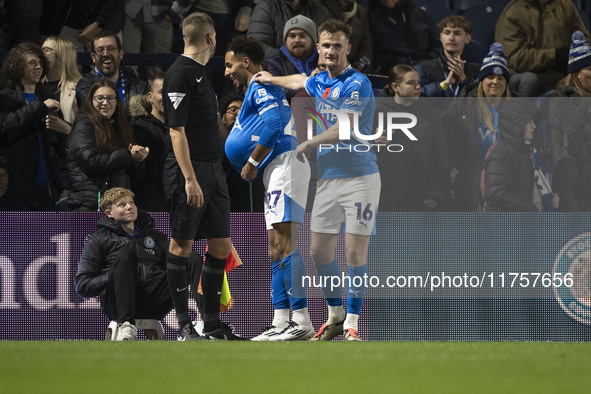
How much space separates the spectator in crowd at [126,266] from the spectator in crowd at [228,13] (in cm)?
160

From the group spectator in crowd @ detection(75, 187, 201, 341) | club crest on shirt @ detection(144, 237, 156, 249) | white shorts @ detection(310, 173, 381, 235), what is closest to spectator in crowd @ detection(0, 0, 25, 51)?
spectator in crowd @ detection(75, 187, 201, 341)

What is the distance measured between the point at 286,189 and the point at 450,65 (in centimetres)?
173

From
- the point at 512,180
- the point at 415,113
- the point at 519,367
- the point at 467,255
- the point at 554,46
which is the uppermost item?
the point at 554,46

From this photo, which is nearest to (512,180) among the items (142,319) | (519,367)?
(519,367)

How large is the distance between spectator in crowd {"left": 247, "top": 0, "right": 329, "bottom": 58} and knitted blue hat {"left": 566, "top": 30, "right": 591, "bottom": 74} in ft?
6.49

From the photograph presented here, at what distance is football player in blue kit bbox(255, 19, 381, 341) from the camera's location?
669cm

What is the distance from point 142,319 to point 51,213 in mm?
1059

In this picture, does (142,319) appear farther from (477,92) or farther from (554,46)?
(554,46)

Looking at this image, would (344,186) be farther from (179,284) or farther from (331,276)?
(179,284)

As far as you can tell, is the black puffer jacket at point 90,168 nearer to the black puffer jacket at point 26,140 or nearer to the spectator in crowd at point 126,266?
the spectator in crowd at point 126,266

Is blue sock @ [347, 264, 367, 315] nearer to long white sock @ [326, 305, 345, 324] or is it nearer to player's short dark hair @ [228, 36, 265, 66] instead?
long white sock @ [326, 305, 345, 324]

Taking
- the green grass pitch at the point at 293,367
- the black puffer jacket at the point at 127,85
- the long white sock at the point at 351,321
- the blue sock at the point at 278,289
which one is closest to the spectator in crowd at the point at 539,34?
the green grass pitch at the point at 293,367

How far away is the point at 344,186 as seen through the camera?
668 centimetres

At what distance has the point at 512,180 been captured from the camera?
6.70m
